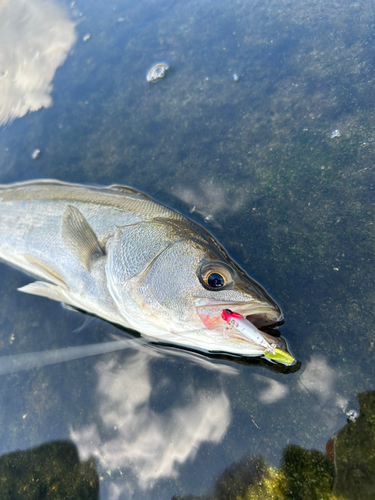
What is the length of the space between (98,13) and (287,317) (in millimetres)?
4611

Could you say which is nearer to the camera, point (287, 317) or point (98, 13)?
Result: point (287, 317)

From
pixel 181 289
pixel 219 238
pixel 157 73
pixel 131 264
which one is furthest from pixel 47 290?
pixel 157 73

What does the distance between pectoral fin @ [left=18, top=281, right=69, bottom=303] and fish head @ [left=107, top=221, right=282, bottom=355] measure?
591 mm

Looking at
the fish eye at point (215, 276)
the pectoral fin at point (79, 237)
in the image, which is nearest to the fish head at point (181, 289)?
the fish eye at point (215, 276)

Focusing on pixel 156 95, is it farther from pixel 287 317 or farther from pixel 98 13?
pixel 287 317

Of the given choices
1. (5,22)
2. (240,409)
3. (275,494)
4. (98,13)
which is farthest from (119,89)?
(275,494)

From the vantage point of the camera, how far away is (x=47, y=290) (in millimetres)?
2432

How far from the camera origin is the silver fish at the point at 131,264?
170 cm

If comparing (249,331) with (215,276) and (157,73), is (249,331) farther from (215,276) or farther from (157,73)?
(157,73)

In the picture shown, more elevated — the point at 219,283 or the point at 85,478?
the point at 219,283

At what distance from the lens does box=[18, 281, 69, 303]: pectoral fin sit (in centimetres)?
240

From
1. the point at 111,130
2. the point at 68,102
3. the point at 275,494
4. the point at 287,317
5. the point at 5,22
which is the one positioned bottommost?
the point at 275,494

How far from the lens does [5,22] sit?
4.44 m

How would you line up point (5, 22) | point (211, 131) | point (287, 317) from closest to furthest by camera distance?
point (287, 317) < point (211, 131) < point (5, 22)
